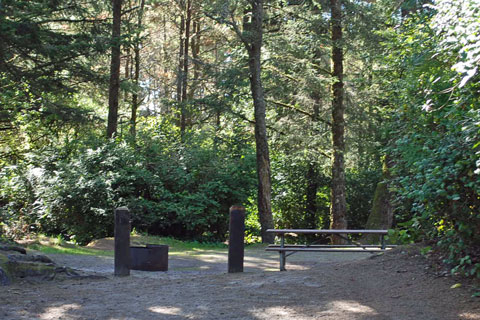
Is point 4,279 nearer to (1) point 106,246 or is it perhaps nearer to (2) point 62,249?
(2) point 62,249

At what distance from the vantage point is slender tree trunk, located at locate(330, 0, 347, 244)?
18922 mm

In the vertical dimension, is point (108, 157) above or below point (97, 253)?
above

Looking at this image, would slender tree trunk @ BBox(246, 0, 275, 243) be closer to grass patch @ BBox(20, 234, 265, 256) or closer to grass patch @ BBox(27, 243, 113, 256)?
grass patch @ BBox(20, 234, 265, 256)

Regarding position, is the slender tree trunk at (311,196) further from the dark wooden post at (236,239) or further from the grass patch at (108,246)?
the dark wooden post at (236,239)

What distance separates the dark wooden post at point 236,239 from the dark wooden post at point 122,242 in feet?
5.66

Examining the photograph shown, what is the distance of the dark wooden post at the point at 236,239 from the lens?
30.5 ft

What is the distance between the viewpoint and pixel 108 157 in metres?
19.2

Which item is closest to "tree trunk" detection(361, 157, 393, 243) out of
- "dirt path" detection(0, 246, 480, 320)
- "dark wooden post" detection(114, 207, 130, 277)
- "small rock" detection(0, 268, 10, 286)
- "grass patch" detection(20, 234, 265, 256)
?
"grass patch" detection(20, 234, 265, 256)

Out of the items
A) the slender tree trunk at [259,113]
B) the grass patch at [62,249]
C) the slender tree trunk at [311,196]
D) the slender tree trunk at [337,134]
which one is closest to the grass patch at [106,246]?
the grass patch at [62,249]

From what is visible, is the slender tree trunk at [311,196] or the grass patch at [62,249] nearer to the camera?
the grass patch at [62,249]

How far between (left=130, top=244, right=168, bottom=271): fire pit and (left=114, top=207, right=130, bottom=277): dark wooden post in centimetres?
107

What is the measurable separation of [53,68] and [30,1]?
260 centimetres

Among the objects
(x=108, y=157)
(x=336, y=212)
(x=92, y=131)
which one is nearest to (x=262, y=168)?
(x=336, y=212)

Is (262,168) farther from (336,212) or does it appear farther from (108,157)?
(108,157)
